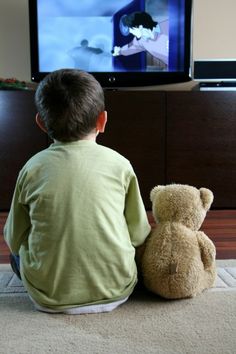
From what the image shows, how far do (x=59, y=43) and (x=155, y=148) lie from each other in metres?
0.81

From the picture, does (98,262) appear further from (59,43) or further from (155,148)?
(59,43)

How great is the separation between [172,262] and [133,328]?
0.19 m

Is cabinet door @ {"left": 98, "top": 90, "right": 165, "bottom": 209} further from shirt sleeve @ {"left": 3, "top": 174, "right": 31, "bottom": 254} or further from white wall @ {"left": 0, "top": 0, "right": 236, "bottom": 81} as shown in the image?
shirt sleeve @ {"left": 3, "top": 174, "right": 31, "bottom": 254}

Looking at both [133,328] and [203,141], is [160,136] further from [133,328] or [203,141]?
[133,328]

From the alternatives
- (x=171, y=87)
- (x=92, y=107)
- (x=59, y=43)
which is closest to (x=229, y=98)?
(x=171, y=87)

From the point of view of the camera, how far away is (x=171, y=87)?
2.54 metres

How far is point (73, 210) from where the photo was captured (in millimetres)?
921

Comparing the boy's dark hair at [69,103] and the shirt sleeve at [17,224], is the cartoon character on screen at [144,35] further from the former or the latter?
the shirt sleeve at [17,224]

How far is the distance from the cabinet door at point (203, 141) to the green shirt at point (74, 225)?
4.32 feet

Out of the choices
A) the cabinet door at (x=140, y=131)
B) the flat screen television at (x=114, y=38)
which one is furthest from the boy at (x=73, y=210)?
the flat screen television at (x=114, y=38)

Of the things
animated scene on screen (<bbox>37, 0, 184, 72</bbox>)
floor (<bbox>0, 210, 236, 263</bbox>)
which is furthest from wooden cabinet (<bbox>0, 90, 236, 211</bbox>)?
animated scene on screen (<bbox>37, 0, 184, 72</bbox>)

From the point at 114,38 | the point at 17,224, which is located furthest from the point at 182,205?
the point at 114,38

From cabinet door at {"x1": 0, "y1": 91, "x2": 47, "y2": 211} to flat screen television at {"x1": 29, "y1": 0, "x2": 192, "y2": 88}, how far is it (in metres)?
0.23

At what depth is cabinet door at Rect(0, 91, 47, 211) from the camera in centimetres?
219
